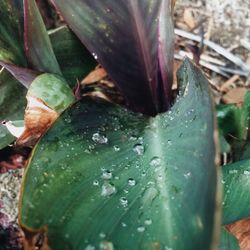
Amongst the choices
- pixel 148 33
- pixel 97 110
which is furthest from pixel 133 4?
pixel 97 110

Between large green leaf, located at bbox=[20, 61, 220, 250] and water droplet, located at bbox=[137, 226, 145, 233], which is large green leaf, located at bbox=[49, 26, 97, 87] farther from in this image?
water droplet, located at bbox=[137, 226, 145, 233]

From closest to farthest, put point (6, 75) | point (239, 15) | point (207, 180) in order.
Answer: point (207, 180) → point (6, 75) → point (239, 15)

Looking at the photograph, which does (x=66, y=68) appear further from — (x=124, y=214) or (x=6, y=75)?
(x=124, y=214)

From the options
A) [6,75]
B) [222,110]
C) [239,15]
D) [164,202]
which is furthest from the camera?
[239,15]

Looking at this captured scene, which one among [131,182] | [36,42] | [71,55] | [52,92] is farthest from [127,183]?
[71,55]

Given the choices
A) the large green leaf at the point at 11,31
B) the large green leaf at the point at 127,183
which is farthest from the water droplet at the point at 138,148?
the large green leaf at the point at 11,31

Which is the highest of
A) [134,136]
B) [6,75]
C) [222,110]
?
[6,75]
